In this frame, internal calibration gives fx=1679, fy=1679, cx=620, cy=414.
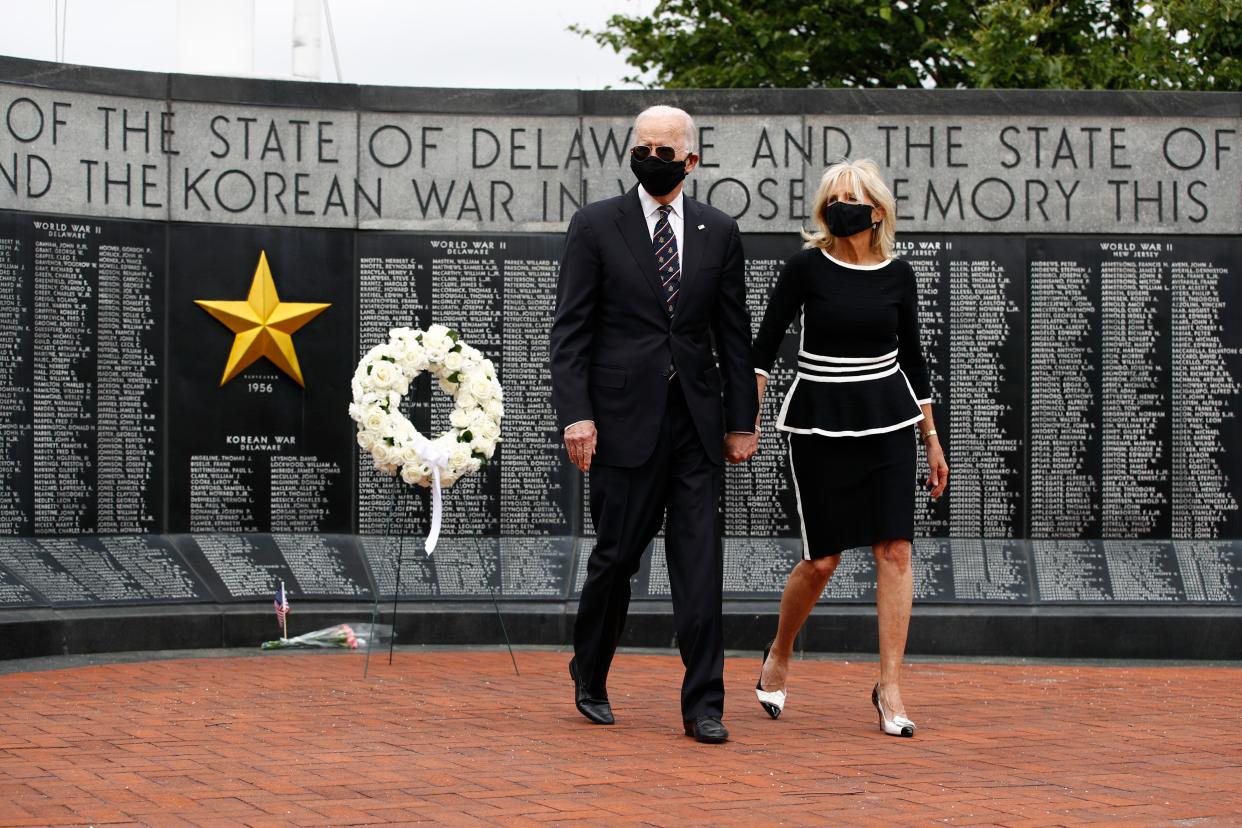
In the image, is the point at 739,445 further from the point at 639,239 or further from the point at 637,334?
the point at 639,239

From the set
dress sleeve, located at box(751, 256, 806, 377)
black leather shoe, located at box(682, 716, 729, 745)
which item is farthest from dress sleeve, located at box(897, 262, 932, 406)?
black leather shoe, located at box(682, 716, 729, 745)

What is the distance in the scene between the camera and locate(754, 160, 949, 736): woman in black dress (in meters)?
5.79

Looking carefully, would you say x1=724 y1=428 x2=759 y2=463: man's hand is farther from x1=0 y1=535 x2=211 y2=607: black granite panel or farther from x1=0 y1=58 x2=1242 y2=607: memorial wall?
x1=0 y1=535 x2=211 y2=607: black granite panel

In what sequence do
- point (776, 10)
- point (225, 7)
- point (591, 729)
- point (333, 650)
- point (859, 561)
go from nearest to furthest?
point (591, 729), point (333, 650), point (859, 561), point (225, 7), point (776, 10)

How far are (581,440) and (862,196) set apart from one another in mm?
1318

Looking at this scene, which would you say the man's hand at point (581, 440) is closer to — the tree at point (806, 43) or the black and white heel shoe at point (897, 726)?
the black and white heel shoe at point (897, 726)

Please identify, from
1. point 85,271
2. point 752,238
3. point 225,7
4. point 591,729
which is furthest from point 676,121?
point 225,7

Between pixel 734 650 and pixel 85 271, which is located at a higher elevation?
pixel 85 271

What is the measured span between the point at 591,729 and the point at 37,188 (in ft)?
14.6

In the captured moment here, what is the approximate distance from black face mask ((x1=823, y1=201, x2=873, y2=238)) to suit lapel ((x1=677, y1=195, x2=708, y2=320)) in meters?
0.48

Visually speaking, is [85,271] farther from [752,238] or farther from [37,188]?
[752,238]

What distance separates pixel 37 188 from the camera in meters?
8.34

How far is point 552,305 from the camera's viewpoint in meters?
8.96

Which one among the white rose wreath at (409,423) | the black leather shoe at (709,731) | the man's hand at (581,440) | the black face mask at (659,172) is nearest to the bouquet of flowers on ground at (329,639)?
the white rose wreath at (409,423)
